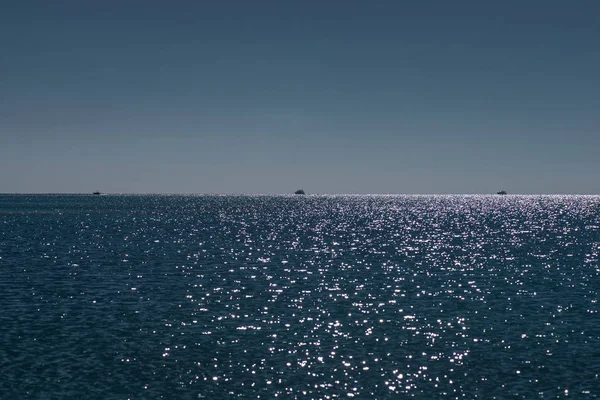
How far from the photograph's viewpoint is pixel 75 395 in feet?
92.9

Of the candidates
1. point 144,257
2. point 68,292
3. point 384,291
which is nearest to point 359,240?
point 144,257

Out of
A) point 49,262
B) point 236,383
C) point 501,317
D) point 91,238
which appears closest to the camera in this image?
point 236,383

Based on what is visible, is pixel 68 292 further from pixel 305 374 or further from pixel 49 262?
pixel 305 374

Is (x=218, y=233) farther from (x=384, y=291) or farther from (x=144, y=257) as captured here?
(x=384, y=291)

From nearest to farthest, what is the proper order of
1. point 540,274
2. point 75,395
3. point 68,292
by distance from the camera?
point 75,395 < point 68,292 < point 540,274

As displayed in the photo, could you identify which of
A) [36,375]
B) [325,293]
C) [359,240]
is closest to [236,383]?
[36,375]

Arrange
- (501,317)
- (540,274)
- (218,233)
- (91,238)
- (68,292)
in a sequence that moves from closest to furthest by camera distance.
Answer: (501,317), (68,292), (540,274), (91,238), (218,233)

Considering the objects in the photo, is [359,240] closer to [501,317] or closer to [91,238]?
[91,238]

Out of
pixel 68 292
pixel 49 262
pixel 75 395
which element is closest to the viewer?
pixel 75 395

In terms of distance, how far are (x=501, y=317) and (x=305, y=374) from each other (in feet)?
73.2

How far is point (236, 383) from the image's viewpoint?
3036 centimetres

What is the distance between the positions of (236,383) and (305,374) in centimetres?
400

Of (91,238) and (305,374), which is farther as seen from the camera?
(91,238)

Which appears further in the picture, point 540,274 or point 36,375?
point 540,274
